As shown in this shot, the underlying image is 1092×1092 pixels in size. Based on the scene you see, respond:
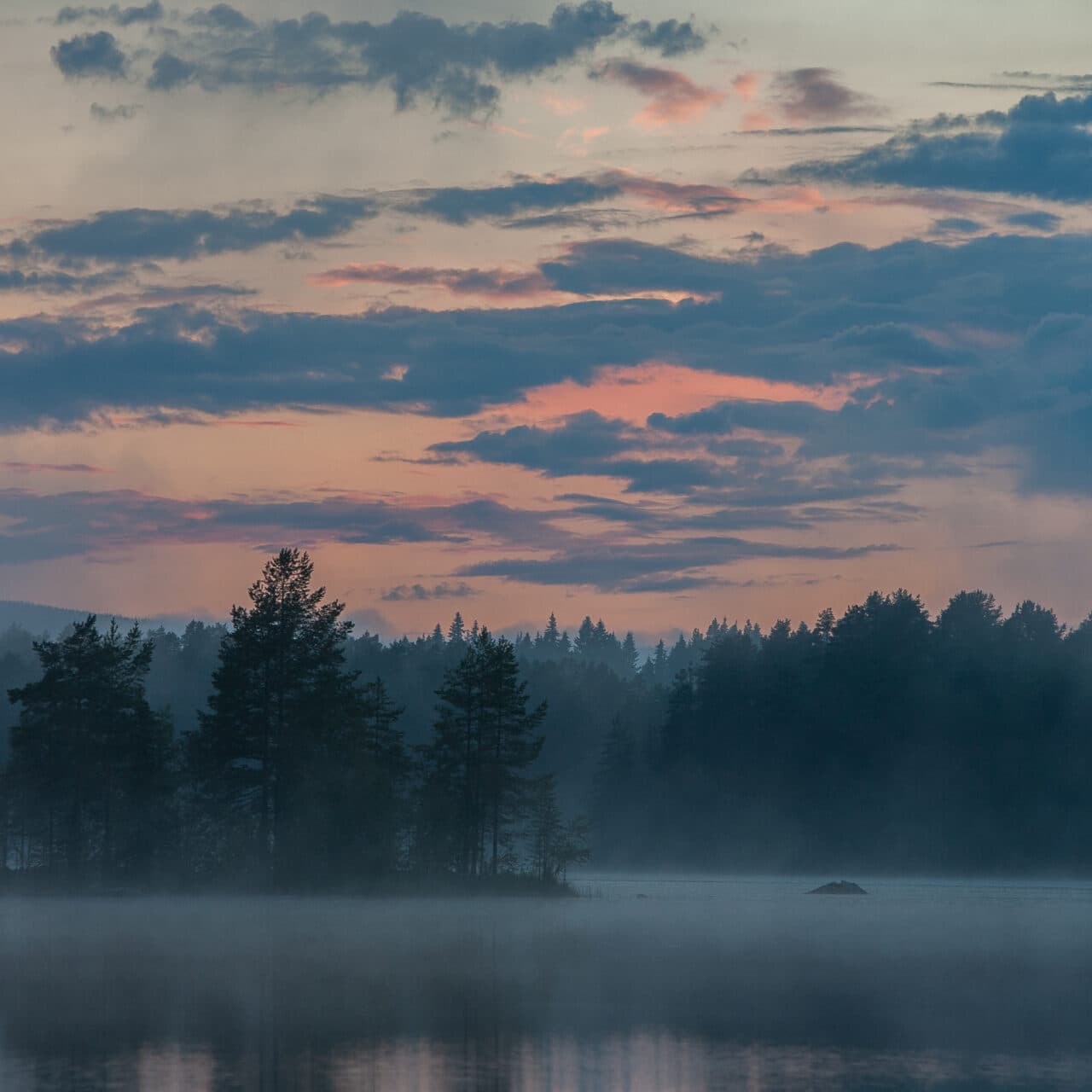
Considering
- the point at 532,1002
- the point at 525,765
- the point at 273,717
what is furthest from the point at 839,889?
the point at 532,1002

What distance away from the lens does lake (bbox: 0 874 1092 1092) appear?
95.2 feet

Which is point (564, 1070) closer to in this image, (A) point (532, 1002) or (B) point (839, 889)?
(A) point (532, 1002)

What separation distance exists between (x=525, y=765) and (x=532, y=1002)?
56.7 metres

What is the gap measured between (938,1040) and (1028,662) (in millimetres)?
129195

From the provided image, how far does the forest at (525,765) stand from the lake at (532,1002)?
12388 millimetres

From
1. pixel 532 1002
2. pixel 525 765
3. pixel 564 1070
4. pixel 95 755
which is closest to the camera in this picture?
pixel 564 1070

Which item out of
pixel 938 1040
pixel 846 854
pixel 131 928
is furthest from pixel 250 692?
pixel 846 854

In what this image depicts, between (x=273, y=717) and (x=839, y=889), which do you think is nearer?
(x=273, y=717)

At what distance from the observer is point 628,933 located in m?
64.2

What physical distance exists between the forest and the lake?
40.6ft

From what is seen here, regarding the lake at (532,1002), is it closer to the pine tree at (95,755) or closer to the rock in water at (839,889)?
the pine tree at (95,755)

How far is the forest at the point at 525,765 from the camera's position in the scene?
86.5 metres

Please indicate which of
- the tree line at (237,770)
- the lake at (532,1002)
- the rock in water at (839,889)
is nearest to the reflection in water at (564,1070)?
the lake at (532,1002)

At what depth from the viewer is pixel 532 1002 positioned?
39531 millimetres
